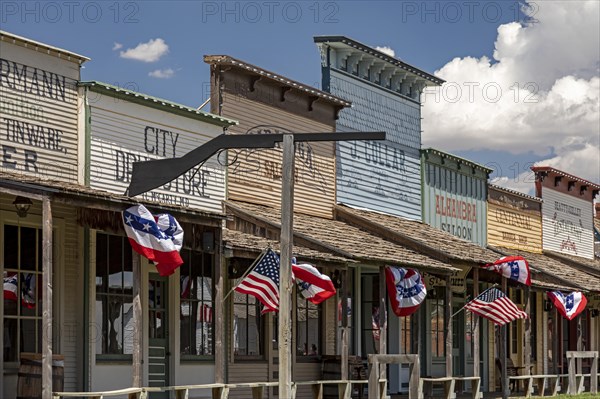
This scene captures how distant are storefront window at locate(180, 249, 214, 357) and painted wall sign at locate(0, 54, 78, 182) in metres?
3.60

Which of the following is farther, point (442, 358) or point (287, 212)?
point (442, 358)

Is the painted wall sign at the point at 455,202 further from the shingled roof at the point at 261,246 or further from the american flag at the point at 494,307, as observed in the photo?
the shingled roof at the point at 261,246

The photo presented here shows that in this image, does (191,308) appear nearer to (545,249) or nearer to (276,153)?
(276,153)

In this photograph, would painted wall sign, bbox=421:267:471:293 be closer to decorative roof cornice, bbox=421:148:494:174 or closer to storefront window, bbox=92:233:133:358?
decorative roof cornice, bbox=421:148:494:174

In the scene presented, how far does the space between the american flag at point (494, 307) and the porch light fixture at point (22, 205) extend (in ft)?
37.3

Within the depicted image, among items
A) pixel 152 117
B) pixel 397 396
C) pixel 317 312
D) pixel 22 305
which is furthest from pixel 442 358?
pixel 22 305

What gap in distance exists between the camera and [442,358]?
31.5 m

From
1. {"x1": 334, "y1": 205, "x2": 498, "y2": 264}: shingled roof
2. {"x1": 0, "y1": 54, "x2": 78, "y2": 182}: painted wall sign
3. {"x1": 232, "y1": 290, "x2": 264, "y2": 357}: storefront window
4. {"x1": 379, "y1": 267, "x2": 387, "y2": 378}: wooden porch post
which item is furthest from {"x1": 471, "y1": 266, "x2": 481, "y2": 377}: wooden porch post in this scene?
{"x1": 0, "y1": 54, "x2": 78, "y2": 182}: painted wall sign

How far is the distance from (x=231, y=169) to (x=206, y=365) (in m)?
3.84

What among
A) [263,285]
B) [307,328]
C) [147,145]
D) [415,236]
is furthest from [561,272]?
[147,145]

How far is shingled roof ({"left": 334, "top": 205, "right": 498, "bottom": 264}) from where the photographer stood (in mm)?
26172

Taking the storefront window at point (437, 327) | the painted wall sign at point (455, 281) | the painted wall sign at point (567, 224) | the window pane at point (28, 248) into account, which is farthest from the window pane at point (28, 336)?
the painted wall sign at point (567, 224)

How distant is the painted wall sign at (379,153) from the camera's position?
28.4 m

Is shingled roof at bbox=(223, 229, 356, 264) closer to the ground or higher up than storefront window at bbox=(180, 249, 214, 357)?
higher up
